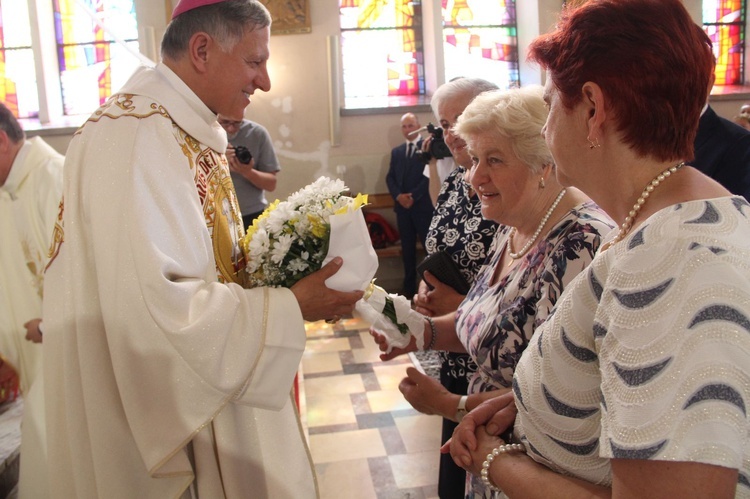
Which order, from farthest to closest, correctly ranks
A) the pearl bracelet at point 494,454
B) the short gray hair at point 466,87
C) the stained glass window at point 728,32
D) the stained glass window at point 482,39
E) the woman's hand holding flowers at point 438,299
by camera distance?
1. the stained glass window at point 728,32
2. the stained glass window at point 482,39
3. the short gray hair at point 466,87
4. the woman's hand holding flowers at point 438,299
5. the pearl bracelet at point 494,454

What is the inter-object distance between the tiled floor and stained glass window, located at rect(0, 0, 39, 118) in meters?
5.80

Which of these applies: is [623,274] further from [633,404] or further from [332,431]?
[332,431]

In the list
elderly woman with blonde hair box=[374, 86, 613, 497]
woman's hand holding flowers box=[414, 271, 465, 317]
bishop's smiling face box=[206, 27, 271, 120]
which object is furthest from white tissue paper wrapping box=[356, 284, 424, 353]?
bishop's smiling face box=[206, 27, 271, 120]

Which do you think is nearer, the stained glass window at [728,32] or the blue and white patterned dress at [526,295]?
the blue and white patterned dress at [526,295]

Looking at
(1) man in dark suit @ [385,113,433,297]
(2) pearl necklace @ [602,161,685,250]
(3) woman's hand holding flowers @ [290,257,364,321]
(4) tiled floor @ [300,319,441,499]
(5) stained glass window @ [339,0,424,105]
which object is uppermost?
(5) stained glass window @ [339,0,424,105]

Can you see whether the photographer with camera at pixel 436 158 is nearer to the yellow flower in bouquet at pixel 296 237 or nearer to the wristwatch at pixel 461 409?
the yellow flower in bouquet at pixel 296 237

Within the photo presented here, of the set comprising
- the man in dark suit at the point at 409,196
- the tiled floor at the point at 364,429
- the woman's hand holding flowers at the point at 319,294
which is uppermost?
the woman's hand holding flowers at the point at 319,294

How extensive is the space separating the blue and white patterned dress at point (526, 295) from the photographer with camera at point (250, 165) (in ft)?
12.1

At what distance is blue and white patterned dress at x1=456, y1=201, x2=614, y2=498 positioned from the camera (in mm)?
1715

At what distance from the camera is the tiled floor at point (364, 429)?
3604 mm

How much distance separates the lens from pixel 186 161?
1.96 metres

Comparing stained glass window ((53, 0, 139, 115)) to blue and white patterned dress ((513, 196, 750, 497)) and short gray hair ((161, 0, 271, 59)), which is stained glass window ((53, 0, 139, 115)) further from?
blue and white patterned dress ((513, 196, 750, 497))

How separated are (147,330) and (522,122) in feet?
4.01

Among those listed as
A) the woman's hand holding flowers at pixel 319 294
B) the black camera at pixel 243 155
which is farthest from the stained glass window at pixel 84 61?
the woman's hand holding flowers at pixel 319 294
